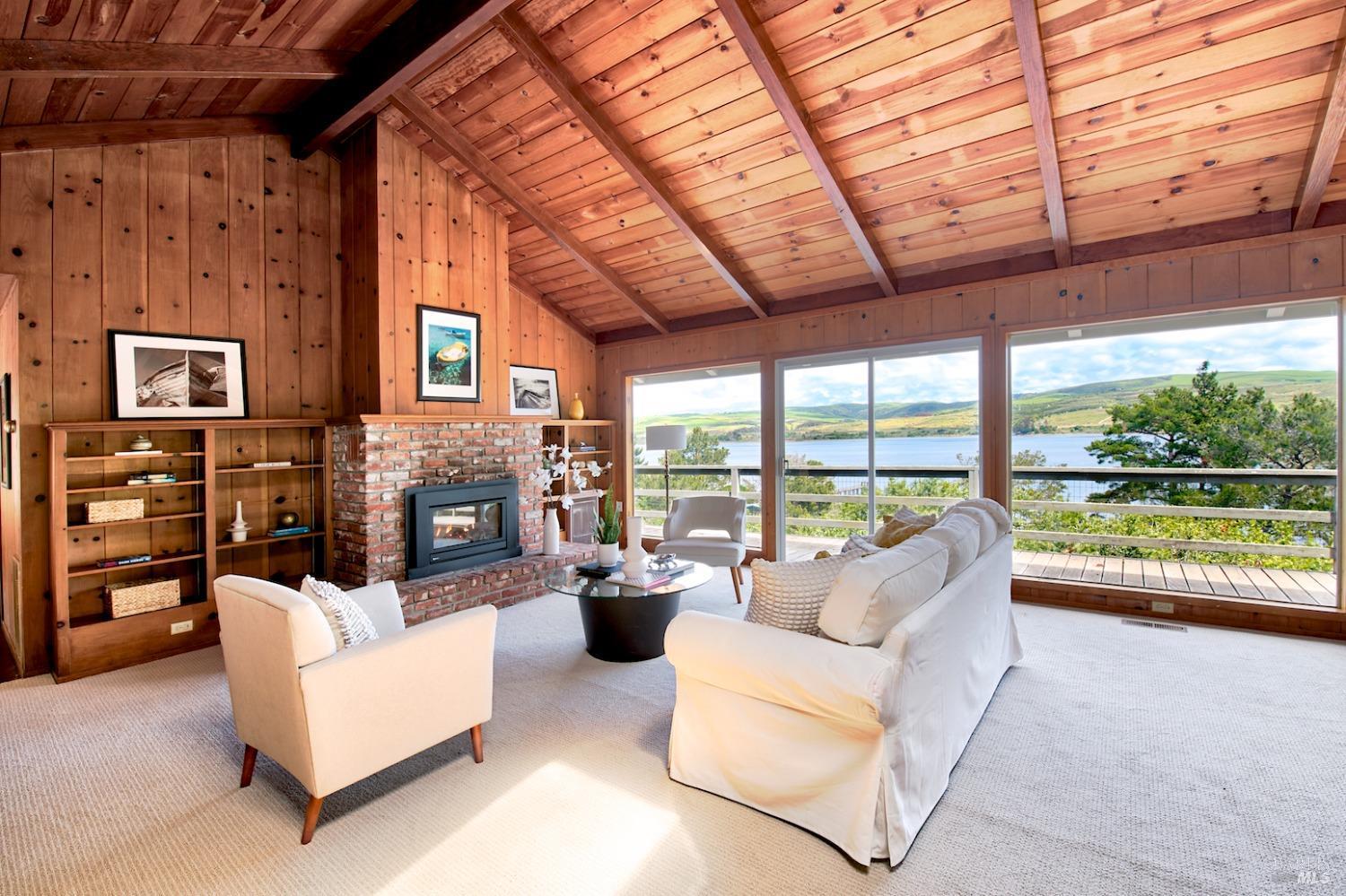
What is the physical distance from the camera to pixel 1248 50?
290 cm

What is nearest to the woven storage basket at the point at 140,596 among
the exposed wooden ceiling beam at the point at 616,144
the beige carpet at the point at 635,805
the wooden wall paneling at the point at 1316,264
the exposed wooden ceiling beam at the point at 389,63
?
the beige carpet at the point at 635,805

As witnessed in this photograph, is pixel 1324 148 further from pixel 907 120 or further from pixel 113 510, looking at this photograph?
pixel 113 510

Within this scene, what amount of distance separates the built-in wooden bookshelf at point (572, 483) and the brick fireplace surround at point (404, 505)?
1254 mm

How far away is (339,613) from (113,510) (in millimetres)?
2424

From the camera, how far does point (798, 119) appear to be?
11.5 feet

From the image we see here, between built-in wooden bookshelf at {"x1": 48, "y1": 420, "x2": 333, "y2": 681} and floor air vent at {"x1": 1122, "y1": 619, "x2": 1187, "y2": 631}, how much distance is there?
561 centimetres

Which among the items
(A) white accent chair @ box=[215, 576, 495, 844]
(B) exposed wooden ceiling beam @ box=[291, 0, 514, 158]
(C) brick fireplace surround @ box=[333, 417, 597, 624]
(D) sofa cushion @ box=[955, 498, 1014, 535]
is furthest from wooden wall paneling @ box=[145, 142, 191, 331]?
(D) sofa cushion @ box=[955, 498, 1014, 535]

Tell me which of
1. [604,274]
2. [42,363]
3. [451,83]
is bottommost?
[42,363]

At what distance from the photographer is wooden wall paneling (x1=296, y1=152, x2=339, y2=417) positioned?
4.46 m

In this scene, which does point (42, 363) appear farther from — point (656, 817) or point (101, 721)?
point (656, 817)

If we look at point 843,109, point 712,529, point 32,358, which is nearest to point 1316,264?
point 843,109

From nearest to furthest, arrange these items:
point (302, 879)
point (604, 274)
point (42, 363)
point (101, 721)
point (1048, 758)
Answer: point (302, 879) → point (1048, 758) → point (101, 721) → point (42, 363) → point (604, 274)

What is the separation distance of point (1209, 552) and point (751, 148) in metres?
4.53

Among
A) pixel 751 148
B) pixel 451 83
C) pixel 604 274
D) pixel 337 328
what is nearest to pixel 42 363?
pixel 337 328
